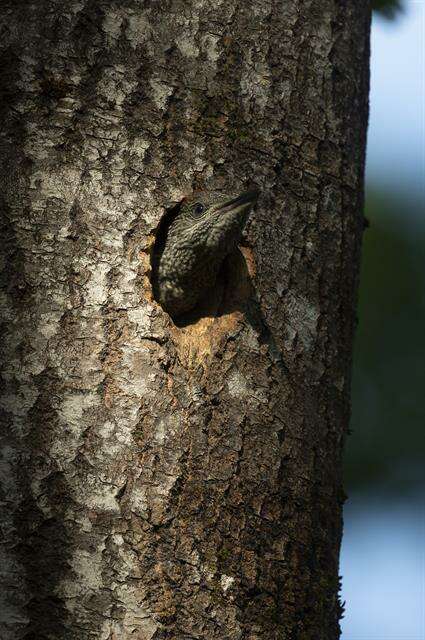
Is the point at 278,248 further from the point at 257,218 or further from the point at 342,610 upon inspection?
Answer: the point at 342,610

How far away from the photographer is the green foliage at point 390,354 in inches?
304

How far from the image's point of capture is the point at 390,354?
7961 millimetres

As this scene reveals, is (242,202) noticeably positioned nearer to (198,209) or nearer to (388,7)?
(198,209)

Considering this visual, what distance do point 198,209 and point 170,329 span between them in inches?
19.5

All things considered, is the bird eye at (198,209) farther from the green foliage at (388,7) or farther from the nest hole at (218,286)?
the green foliage at (388,7)

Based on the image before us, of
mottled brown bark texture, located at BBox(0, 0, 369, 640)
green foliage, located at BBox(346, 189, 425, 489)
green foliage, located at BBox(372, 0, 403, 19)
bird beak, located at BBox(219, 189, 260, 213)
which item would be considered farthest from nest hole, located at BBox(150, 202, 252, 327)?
green foliage, located at BBox(346, 189, 425, 489)

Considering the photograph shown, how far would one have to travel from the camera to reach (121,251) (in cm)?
294

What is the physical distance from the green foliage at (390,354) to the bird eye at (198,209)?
14.9ft

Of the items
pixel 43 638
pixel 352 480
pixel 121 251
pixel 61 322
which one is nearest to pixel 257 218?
pixel 121 251

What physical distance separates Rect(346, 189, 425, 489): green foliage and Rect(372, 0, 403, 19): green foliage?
301 centimetres

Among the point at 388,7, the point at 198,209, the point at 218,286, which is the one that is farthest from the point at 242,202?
the point at 388,7

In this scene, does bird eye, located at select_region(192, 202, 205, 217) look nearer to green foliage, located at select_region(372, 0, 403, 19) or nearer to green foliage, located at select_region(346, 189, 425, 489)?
green foliage, located at select_region(372, 0, 403, 19)

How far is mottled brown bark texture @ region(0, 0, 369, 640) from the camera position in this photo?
8.69 ft

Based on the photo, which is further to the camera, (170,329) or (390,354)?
(390,354)
